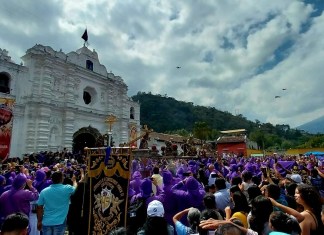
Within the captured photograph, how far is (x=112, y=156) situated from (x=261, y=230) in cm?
282

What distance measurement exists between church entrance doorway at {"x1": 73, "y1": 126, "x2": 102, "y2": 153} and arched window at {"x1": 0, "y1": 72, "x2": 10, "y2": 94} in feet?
25.1

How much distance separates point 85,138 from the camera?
98.0ft

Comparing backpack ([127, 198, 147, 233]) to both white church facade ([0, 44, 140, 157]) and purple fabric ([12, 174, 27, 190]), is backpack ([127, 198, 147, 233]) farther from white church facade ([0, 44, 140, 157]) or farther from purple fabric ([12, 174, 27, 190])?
white church facade ([0, 44, 140, 157])

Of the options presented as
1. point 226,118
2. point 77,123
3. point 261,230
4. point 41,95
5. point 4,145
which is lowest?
point 261,230

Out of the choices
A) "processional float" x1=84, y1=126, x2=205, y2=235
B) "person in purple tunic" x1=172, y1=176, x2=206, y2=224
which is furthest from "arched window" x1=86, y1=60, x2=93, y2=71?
"person in purple tunic" x1=172, y1=176, x2=206, y2=224

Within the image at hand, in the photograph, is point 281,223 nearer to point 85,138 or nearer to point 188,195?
point 188,195

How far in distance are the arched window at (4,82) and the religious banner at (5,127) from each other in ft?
35.7

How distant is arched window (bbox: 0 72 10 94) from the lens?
22.5 meters

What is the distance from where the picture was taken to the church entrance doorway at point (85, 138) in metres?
28.1

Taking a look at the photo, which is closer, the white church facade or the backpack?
the backpack

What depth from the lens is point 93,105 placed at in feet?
97.0

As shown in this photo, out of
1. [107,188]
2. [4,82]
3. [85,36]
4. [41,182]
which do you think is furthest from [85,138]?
[107,188]

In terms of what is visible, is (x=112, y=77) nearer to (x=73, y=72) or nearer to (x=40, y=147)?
(x=73, y=72)

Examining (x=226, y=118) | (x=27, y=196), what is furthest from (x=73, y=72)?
(x=226, y=118)
